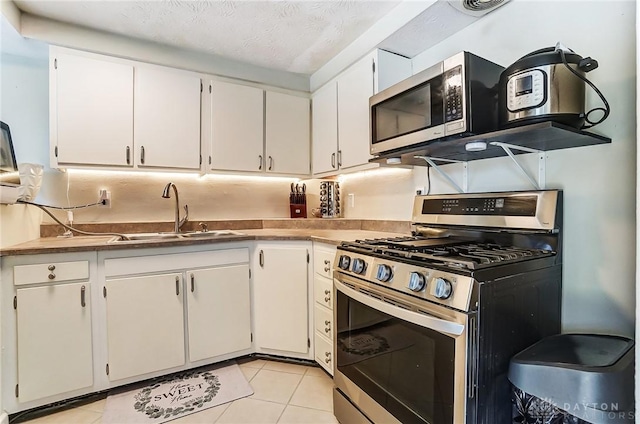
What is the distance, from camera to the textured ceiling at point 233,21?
1.85 m

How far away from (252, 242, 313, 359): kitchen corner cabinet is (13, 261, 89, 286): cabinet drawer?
99cm

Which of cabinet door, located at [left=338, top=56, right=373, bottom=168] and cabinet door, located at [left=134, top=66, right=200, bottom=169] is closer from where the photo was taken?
cabinet door, located at [left=338, top=56, right=373, bottom=168]

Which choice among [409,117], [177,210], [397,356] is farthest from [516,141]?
[177,210]

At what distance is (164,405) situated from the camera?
1763 millimetres

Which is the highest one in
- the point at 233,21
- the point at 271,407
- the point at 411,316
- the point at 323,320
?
the point at 233,21

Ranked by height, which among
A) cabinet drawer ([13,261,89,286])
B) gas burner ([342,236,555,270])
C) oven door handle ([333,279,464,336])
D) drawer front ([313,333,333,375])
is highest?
gas burner ([342,236,555,270])

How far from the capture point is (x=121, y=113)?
2193 mm

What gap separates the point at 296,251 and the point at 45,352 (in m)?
1.46

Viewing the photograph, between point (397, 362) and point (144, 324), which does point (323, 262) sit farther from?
point (144, 324)

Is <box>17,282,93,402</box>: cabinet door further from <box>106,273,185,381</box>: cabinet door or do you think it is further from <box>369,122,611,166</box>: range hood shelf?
<box>369,122,611,166</box>: range hood shelf

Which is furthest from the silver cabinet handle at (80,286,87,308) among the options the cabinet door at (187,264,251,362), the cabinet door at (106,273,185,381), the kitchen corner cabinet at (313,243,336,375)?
the kitchen corner cabinet at (313,243,336,375)

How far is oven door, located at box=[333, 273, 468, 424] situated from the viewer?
1021 mm

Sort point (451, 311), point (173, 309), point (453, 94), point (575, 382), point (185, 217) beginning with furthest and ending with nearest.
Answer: point (185, 217), point (173, 309), point (453, 94), point (451, 311), point (575, 382)

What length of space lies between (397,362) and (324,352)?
86cm
